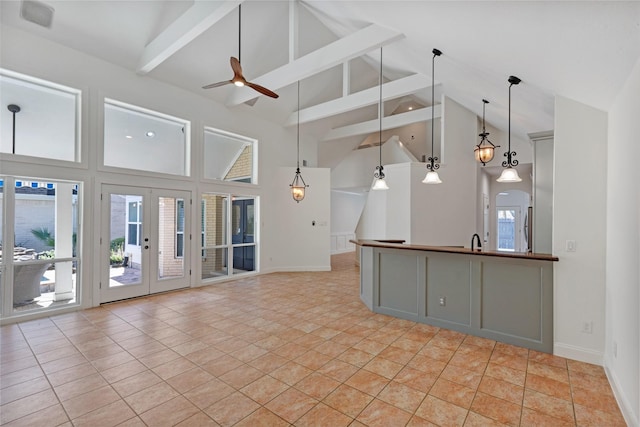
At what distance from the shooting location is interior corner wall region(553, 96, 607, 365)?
108 inches

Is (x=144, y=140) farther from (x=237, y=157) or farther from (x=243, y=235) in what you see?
(x=243, y=235)

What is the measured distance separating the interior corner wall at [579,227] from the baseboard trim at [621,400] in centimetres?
35

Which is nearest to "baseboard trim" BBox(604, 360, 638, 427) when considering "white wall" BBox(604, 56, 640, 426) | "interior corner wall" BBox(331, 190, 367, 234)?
"white wall" BBox(604, 56, 640, 426)

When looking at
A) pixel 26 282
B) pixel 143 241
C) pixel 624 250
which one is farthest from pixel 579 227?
pixel 26 282

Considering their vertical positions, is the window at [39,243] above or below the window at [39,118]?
below

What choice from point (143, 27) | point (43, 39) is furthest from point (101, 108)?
point (143, 27)

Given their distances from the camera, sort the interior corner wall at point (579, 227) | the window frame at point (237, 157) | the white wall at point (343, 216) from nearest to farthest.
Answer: the interior corner wall at point (579, 227)
the window frame at point (237, 157)
the white wall at point (343, 216)

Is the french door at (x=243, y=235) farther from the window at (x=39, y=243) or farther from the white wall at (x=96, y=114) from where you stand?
the window at (x=39, y=243)

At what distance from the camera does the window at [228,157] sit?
6289 mm

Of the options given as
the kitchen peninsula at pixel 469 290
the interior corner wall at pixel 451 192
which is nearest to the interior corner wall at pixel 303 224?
the interior corner wall at pixel 451 192

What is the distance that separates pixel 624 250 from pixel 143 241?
20.4 ft

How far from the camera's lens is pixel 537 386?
2.40 metres

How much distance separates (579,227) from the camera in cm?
281

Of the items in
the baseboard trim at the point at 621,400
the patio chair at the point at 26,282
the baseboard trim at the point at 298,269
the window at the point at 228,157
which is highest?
the window at the point at 228,157
